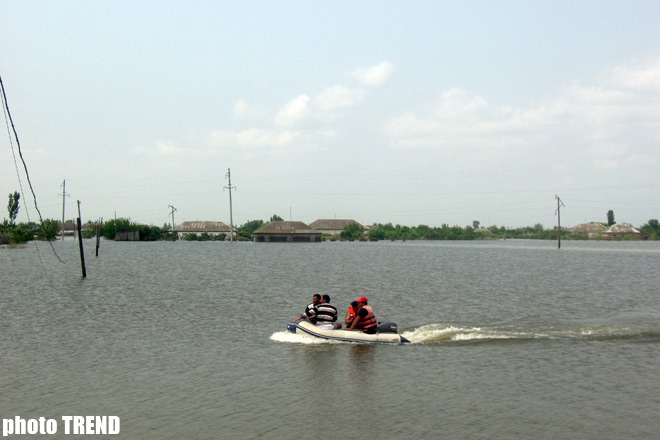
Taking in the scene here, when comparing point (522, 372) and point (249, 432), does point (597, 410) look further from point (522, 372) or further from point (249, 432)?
point (249, 432)

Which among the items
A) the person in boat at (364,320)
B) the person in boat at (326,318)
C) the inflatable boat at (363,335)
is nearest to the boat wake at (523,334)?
the inflatable boat at (363,335)

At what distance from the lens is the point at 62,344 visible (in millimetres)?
22156

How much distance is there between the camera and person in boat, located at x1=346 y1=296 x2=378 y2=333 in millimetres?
22391

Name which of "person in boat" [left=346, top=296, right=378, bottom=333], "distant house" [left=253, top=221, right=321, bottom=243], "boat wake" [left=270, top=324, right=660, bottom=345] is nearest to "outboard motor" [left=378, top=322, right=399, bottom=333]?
"person in boat" [left=346, top=296, right=378, bottom=333]

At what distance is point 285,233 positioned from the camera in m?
177

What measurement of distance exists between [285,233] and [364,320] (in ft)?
510

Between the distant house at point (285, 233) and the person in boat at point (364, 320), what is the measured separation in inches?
6095

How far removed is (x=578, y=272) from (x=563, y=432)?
53747 mm

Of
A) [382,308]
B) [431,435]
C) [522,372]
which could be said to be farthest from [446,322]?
[431,435]

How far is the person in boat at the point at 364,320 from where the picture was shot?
73.5 feet

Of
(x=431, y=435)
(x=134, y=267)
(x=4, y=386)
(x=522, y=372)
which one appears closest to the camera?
(x=431, y=435)

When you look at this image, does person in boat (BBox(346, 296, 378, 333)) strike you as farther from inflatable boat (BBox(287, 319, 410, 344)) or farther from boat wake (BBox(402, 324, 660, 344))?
boat wake (BBox(402, 324, 660, 344))

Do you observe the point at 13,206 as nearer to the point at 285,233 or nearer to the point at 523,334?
the point at 285,233

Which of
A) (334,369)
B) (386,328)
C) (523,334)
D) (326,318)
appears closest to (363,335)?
(386,328)
